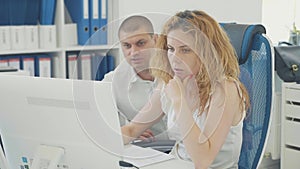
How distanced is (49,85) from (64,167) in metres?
0.20

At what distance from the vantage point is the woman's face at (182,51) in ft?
4.50

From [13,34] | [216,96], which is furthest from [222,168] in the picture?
[13,34]

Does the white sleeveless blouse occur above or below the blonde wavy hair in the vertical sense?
below

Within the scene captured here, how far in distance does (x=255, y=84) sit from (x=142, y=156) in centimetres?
51

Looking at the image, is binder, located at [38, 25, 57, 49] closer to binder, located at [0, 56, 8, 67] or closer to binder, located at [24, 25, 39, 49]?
binder, located at [24, 25, 39, 49]

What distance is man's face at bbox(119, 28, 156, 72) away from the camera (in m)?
1.43

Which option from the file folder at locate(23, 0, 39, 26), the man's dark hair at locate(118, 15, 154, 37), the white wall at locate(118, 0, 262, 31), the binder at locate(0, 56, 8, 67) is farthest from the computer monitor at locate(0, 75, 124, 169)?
the white wall at locate(118, 0, 262, 31)

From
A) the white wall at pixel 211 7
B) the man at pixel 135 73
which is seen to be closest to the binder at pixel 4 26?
the white wall at pixel 211 7

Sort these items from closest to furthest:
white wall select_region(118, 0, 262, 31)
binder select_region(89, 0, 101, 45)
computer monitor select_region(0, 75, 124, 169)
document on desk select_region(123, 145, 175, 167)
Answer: computer monitor select_region(0, 75, 124, 169) → document on desk select_region(123, 145, 175, 167) → binder select_region(89, 0, 101, 45) → white wall select_region(118, 0, 262, 31)

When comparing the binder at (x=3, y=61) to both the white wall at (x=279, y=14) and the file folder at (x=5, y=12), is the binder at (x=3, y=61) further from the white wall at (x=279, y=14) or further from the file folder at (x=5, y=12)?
the white wall at (x=279, y=14)

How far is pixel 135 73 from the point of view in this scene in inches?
61.1

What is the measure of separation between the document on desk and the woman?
0.05 m

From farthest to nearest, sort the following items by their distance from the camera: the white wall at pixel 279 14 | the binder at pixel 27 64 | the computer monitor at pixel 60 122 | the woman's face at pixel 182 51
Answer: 1. the white wall at pixel 279 14
2. the binder at pixel 27 64
3. the woman's face at pixel 182 51
4. the computer monitor at pixel 60 122

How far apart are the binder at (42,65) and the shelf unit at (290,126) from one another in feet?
5.31
